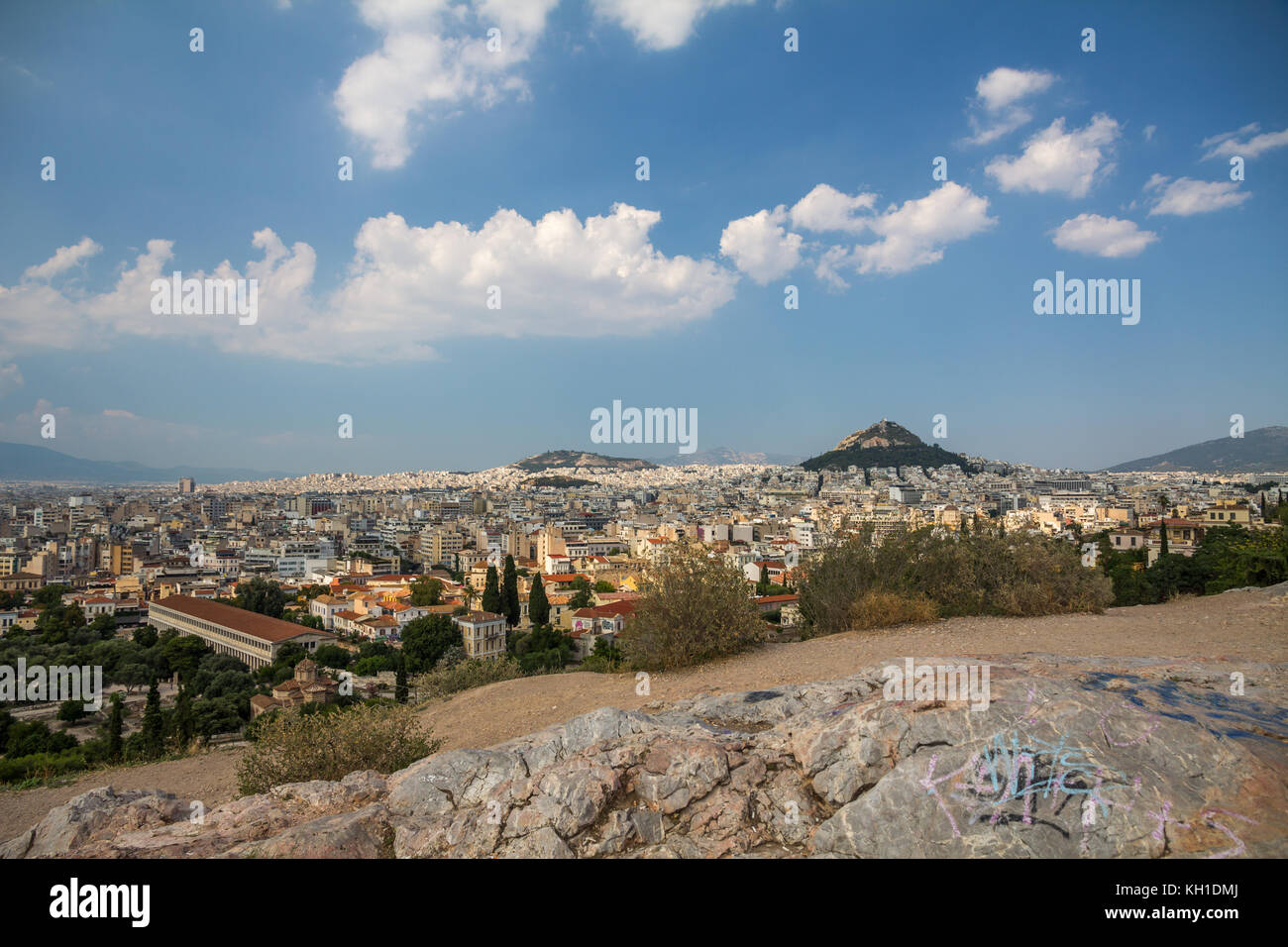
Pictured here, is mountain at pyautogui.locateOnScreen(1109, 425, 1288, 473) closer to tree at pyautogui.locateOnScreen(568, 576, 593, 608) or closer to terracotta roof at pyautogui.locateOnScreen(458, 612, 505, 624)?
tree at pyautogui.locateOnScreen(568, 576, 593, 608)

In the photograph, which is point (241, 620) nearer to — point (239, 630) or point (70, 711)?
point (239, 630)

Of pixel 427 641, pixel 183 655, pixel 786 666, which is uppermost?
pixel 786 666

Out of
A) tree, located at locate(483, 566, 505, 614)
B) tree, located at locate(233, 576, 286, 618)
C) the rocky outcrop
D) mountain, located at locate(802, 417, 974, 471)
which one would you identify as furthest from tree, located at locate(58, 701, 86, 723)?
mountain, located at locate(802, 417, 974, 471)

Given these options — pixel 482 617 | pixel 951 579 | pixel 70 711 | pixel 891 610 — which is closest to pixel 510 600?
pixel 482 617

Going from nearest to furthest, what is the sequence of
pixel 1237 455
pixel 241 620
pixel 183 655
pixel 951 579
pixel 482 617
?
pixel 951 579, pixel 183 655, pixel 482 617, pixel 241 620, pixel 1237 455

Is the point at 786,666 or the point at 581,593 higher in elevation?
the point at 786,666

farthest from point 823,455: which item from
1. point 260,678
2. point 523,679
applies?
point 523,679
